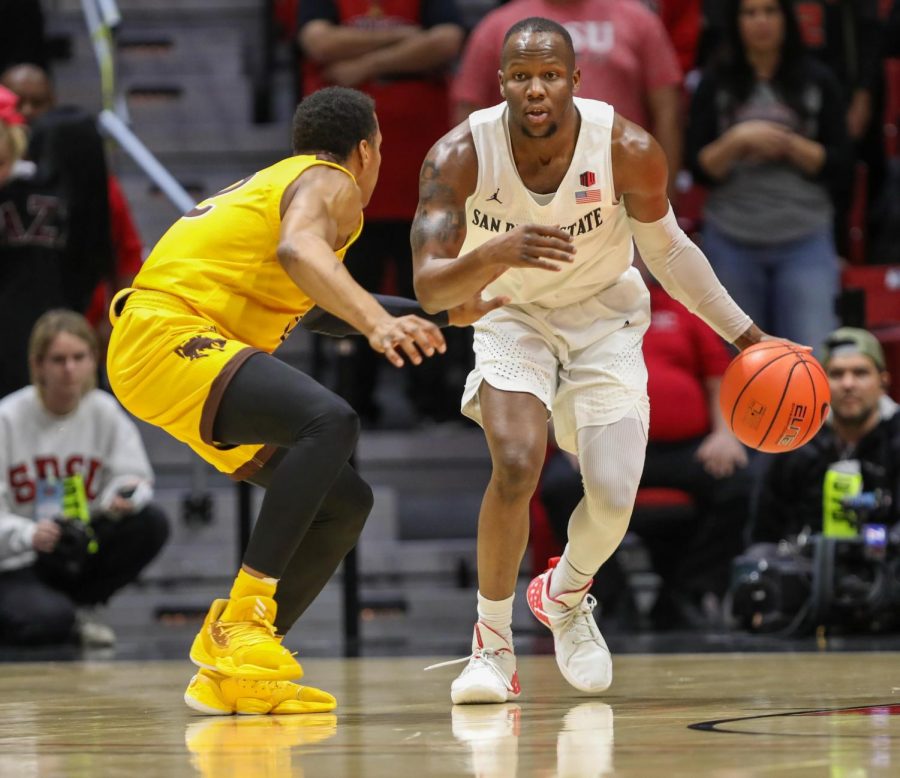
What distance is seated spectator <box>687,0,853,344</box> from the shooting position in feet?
23.7

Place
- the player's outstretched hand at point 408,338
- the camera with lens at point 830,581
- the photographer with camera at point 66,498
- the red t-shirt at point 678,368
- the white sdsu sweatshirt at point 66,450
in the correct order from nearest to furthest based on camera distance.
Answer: the player's outstretched hand at point 408,338
the camera with lens at point 830,581
the photographer with camera at point 66,498
the white sdsu sweatshirt at point 66,450
the red t-shirt at point 678,368

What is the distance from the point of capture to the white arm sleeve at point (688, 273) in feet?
14.7

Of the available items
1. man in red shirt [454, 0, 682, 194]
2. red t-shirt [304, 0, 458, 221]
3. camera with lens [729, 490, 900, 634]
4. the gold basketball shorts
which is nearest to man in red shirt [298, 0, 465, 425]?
red t-shirt [304, 0, 458, 221]

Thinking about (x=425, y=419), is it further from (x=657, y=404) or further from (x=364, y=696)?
(x=364, y=696)

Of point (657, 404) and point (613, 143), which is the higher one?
point (613, 143)

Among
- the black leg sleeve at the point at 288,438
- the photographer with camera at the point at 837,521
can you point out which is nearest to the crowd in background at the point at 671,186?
the photographer with camera at the point at 837,521

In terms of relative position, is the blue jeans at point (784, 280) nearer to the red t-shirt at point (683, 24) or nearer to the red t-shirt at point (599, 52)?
the red t-shirt at point (599, 52)

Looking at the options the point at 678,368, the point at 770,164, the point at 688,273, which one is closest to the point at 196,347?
the point at 688,273

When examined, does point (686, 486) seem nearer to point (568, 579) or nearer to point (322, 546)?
point (568, 579)

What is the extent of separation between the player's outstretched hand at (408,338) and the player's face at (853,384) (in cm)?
328

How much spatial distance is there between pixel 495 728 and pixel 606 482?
3.32 ft

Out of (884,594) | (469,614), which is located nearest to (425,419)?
(469,614)

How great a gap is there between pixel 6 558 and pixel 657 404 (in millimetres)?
2705

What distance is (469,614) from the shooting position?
7234 mm
